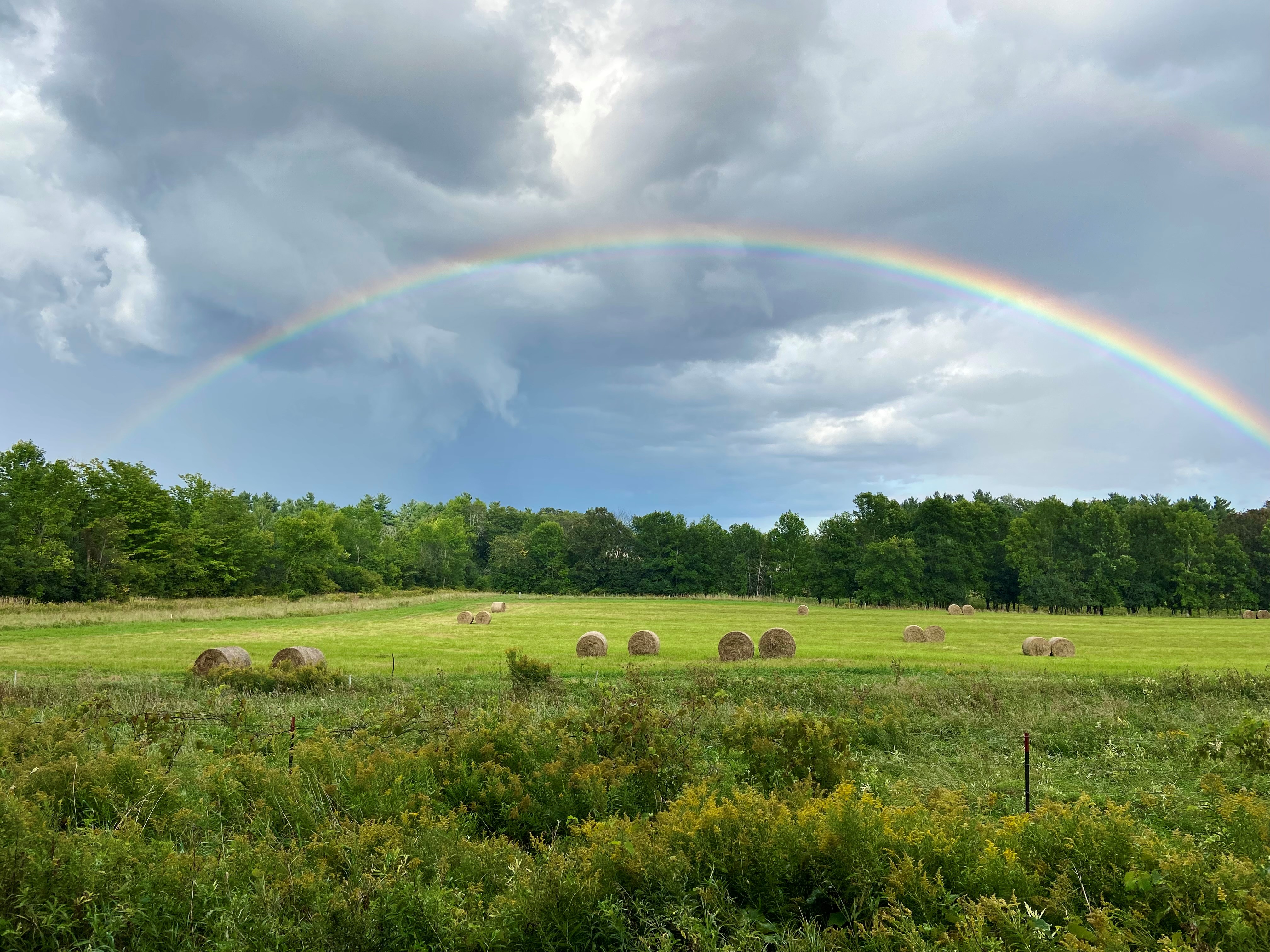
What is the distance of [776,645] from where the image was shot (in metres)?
30.2

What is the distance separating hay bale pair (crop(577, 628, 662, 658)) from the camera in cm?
3022

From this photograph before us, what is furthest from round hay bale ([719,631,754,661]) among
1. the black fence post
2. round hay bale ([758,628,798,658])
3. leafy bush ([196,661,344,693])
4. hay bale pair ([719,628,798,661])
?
the black fence post

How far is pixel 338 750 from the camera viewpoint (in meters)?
10.1

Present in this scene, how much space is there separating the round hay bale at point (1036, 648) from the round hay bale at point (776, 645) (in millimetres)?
11589

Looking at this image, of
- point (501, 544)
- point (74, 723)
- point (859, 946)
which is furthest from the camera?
point (501, 544)

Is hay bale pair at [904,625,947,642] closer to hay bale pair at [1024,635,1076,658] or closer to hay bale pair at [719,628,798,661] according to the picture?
hay bale pair at [1024,635,1076,658]

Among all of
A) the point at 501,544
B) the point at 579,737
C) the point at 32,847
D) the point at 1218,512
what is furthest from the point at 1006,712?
the point at 1218,512

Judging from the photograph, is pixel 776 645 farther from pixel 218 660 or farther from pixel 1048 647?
pixel 218 660

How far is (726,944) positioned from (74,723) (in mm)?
11002

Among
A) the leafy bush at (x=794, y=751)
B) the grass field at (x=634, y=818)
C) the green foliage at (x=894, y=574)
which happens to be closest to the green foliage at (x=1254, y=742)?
the grass field at (x=634, y=818)

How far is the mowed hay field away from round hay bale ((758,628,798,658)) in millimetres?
567

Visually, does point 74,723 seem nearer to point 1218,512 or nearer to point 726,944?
point 726,944

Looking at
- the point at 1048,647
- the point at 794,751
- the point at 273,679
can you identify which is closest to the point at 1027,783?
the point at 794,751

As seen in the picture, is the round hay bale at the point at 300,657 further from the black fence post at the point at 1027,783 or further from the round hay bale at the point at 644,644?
the black fence post at the point at 1027,783
